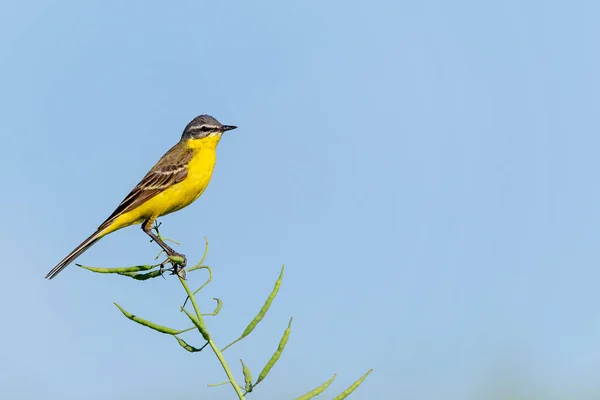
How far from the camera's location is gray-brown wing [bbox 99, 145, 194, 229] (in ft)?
33.5

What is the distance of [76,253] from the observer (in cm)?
903

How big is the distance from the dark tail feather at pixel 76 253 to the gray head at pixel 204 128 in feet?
9.63

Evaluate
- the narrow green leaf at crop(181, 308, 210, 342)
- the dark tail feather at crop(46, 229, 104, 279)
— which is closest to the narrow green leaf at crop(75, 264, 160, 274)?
the narrow green leaf at crop(181, 308, 210, 342)

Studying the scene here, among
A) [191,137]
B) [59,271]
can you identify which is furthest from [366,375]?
[191,137]

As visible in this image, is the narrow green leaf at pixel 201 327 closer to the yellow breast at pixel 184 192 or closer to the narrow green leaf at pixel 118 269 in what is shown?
the narrow green leaf at pixel 118 269

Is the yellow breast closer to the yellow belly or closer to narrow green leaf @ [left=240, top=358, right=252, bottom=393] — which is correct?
the yellow belly

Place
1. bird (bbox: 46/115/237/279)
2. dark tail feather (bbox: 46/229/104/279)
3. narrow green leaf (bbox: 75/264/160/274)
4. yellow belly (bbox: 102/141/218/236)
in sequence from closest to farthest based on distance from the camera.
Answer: narrow green leaf (bbox: 75/264/160/274) → dark tail feather (bbox: 46/229/104/279) → bird (bbox: 46/115/237/279) → yellow belly (bbox: 102/141/218/236)

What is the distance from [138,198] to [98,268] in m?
6.70

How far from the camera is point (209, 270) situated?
172 inches

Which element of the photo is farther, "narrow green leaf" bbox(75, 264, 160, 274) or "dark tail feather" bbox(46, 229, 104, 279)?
"dark tail feather" bbox(46, 229, 104, 279)

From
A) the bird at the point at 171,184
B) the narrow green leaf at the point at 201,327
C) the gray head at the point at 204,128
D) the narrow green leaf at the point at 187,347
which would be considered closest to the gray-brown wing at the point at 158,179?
the bird at the point at 171,184

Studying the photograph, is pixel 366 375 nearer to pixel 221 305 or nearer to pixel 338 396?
pixel 338 396

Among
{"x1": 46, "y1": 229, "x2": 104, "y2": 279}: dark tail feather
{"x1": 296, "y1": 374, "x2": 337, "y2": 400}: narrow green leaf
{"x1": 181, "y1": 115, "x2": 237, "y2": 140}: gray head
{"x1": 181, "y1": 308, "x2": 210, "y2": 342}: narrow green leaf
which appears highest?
{"x1": 181, "y1": 115, "x2": 237, "y2": 140}: gray head

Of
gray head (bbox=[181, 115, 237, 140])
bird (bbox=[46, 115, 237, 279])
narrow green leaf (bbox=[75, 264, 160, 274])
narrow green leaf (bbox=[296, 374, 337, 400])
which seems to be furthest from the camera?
gray head (bbox=[181, 115, 237, 140])
